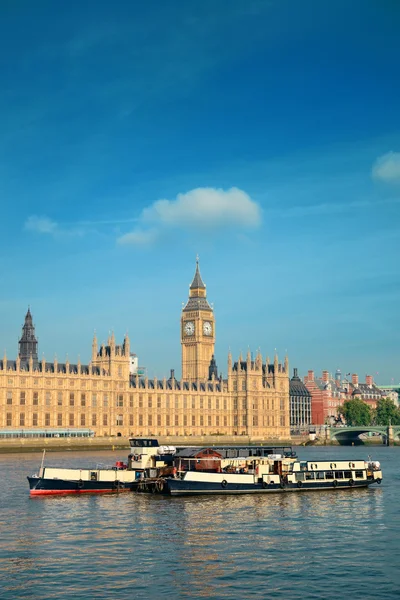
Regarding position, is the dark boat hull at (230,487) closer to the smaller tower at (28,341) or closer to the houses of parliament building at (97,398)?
the houses of parliament building at (97,398)

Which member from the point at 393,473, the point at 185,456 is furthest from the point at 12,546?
the point at 393,473

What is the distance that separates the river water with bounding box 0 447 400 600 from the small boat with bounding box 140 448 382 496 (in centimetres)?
196

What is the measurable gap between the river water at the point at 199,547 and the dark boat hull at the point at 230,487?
1414 mm

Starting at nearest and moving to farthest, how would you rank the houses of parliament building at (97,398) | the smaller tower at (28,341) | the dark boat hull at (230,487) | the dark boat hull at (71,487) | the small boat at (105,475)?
the dark boat hull at (230,487), the dark boat hull at (71,487), the small boat at (105,475), the houses of parliament building at (97,398), the smaller tower at (28,341)

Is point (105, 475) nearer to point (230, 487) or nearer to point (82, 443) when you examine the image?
point (230, 487)

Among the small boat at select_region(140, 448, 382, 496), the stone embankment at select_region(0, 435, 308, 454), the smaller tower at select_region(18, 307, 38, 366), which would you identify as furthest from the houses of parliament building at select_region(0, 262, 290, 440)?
the small boat at select_region(140, 448, 382, 496)

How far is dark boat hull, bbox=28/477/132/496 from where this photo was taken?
70250mm

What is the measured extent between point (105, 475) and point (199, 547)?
2981cm

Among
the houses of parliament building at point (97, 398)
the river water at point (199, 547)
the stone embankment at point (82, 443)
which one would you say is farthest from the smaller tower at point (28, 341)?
the river water at point (199, 547)

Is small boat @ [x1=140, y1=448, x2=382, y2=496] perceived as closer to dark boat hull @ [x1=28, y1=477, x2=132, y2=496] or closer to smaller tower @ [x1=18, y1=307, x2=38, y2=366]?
dark boat hull @ [x1=28, y1=477, x2=132, y2=496]

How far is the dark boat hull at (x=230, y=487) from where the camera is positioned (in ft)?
230

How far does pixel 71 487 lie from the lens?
72188 millimetres

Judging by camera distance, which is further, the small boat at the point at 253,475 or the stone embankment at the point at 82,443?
the stone embankment at the point at 82,443

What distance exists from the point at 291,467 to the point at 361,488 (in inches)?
311
